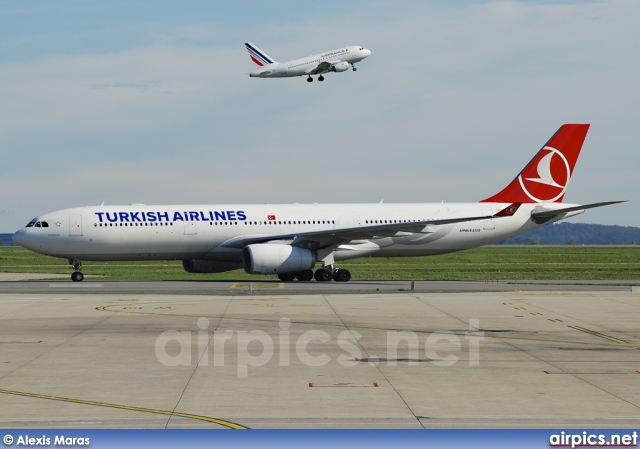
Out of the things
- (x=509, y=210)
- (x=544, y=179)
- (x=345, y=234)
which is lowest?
(x=345, y=234)

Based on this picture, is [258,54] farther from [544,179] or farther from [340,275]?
[340,275]

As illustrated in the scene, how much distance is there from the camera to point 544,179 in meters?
51.8

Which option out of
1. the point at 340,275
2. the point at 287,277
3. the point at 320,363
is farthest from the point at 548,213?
the point at 320,363

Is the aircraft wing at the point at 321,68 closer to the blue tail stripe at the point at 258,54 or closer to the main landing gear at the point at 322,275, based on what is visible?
the blue tail stripe at the point at 258,54

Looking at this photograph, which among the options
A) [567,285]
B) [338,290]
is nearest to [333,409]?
[338,290]

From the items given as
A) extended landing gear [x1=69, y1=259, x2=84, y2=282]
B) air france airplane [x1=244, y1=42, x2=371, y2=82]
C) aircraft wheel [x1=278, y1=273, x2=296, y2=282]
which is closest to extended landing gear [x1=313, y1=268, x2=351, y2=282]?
aircraft wheel [x1=278, y1=273, x2=296, y2=282]

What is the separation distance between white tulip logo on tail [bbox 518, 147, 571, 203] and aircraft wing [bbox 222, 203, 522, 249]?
4.54 m

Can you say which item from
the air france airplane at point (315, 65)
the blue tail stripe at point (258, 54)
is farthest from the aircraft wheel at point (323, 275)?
the blue tail stripe at point (258, 54)

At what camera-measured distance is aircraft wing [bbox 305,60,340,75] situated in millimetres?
65356

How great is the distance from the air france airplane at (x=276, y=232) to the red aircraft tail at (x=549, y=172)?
3.19 ft

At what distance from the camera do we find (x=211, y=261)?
1879 inches

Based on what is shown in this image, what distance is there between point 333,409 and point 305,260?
31.7 m

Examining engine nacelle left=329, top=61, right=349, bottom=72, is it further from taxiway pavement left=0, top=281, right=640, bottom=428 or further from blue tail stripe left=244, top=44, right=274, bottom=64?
taxiway pavement left=0, top=281, right=640, bottom=428

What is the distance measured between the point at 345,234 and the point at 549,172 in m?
14.7
